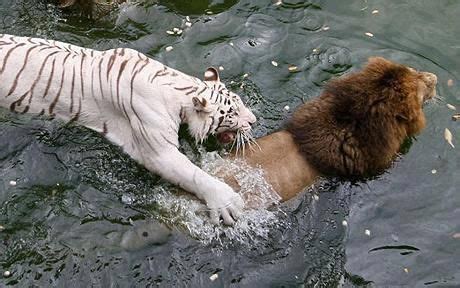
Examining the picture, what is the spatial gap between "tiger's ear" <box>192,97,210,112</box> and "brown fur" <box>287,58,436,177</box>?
801 millimetres

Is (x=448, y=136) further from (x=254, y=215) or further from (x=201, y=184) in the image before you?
(x=201, y=184)

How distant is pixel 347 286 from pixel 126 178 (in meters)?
1.92

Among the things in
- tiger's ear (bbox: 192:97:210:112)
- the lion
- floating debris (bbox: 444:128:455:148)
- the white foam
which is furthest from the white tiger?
floating debris (bbox: 444:128:455:148)

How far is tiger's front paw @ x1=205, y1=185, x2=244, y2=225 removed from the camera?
513cm

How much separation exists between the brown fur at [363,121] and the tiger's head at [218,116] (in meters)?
0.45

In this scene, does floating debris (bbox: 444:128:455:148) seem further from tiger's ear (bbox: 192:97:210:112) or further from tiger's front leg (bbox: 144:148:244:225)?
tiger's ear (bbox: 192:97:210:112)

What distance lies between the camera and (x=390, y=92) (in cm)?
548

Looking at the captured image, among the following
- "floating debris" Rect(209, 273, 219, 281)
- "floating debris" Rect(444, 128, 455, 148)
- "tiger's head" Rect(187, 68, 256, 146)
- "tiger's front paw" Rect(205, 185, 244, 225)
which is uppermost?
"tiger's head" Rect(187, 68, 256, 146)

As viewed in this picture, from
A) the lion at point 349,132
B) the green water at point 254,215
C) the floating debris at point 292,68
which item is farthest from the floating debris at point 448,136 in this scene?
the floating debris at point 292,68

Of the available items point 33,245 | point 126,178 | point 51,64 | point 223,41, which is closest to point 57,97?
point 51,64

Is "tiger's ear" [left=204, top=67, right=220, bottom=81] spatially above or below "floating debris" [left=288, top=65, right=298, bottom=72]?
above

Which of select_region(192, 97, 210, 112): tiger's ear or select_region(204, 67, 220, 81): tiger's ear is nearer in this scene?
select_region(192, 97, 210, 112): tiger's ear

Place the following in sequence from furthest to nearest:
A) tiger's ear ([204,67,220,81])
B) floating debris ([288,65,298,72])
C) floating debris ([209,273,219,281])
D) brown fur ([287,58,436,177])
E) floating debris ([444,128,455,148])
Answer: floating debris ([288,65,298,72]) → floating debris ([444,128,455,148]) → tiger's ear ([204,67,220,81]) → brown fur ([287,58,436,177]) → floating debris ([209,273,219,281])

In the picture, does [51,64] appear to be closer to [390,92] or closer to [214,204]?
[214,204]
